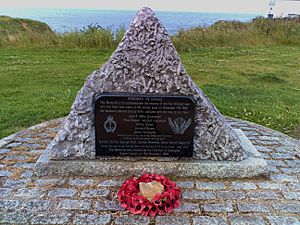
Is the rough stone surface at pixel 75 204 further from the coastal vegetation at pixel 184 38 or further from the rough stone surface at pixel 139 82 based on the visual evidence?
the coastal vegetation at pixel 184 38

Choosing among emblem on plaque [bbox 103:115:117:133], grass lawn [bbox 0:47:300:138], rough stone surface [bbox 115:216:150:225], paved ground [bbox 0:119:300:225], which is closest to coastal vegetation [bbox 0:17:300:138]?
grass lawn [bbox 0:47:300:138]

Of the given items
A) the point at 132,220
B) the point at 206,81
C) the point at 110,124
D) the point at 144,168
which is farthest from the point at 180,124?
the point at 206,81

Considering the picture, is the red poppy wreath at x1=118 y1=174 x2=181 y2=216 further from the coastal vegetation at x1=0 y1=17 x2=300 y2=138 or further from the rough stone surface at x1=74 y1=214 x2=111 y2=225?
the coastal vegetation at x1=0 y1=17 x2=300 y2=138

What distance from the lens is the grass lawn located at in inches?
268

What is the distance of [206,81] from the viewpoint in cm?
973

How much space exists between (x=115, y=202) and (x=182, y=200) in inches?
25.9

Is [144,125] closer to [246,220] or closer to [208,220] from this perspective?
[208,220]

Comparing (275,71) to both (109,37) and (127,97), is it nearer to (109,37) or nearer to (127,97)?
(109,37)

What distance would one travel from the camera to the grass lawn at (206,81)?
22.3ft

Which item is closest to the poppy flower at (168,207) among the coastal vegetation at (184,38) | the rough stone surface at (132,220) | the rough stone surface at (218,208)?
the rough stone surface at (132,220)

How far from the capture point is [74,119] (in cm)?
427

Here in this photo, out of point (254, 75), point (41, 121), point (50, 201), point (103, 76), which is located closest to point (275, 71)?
point (254, 75)

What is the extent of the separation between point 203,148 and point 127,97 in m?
1.04

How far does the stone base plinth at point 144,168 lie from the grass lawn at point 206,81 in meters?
1.93
